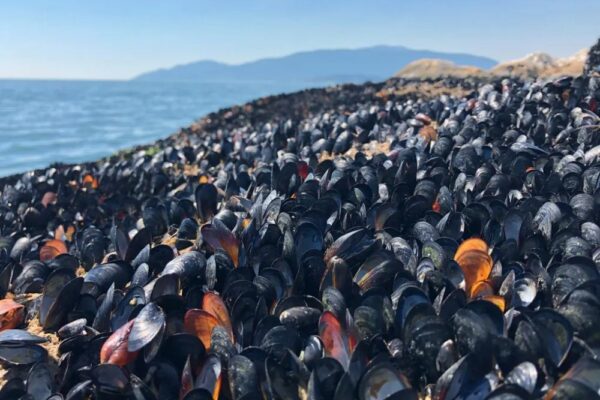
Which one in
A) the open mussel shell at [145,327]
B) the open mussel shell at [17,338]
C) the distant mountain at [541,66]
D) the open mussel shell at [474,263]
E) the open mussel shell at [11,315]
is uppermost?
the distant mountain at [541,66]

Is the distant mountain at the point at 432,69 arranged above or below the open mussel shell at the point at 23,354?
above

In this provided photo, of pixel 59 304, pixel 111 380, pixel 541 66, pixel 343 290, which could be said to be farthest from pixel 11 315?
pixel 541 66

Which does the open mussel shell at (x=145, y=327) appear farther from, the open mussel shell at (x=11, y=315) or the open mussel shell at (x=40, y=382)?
the open mussel shell at (x=11, y=315)

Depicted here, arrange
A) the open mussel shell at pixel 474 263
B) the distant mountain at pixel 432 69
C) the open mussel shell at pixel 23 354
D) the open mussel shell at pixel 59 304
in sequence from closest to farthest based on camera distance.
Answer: the open mussel shell at pixel 23 354 → the open mussel shell at pixel 474 263 → the open mussel shell at pixel 59 304 → the distant mountain at pixel 432 69

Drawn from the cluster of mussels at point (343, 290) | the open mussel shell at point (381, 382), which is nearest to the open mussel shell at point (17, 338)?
the cluster of mussels at point (343, 290)

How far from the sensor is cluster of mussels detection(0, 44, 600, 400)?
106 inches

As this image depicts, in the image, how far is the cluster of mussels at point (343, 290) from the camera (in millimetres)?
2695

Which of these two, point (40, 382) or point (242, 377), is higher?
point (242, 377)

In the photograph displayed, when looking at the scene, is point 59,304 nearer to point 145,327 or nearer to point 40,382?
point 40,382

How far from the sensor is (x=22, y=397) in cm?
291

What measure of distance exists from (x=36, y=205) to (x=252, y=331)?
6.50 m

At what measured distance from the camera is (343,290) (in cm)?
343

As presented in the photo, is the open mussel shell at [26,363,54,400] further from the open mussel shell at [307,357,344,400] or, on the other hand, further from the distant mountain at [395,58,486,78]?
the distant mountain at [395,58,486,78]

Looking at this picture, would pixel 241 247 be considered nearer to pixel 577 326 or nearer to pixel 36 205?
pixel 577 326
